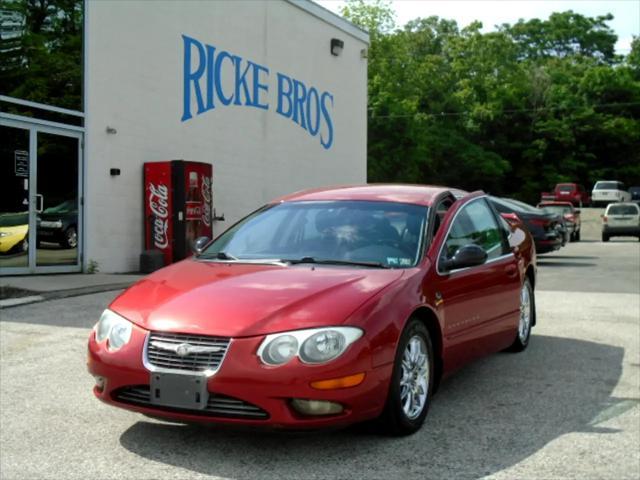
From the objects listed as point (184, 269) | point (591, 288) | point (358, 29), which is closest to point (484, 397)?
point (184, 269)

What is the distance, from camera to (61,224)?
13641 mm

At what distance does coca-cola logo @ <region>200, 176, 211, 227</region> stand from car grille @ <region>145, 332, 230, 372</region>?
11831 millimetres

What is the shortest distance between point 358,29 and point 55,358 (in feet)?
67.0

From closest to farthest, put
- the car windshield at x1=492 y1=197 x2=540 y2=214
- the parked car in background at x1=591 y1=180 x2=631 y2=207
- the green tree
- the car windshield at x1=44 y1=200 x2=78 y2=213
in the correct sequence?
the car windshield at x1=44 y1=200 x2=78 y2=213, the car windshield at x1=492 y1=197 x2=540 y2=214, the parked car in background at x1=591 y1=180 x2=631 y2=207, the green tree

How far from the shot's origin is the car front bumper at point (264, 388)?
4.07m

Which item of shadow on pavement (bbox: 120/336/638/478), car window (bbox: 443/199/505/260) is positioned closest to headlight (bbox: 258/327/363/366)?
shadow on pavement (bbox: 120/336/638/478)

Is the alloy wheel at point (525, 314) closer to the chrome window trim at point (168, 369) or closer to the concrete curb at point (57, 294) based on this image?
the chrome window trim at point (168, 369)

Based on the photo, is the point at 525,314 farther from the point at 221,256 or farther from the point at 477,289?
the point at 221,256

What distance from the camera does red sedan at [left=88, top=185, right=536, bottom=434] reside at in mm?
4133

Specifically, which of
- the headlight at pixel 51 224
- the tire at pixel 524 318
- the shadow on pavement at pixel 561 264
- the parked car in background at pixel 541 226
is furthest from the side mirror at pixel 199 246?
the shadow on pavement at pixel 561 264

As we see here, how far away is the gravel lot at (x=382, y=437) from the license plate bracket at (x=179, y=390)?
0.32m

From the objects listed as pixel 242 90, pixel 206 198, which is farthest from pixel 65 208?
pixel 242 90

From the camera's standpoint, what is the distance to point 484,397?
5.71 meters

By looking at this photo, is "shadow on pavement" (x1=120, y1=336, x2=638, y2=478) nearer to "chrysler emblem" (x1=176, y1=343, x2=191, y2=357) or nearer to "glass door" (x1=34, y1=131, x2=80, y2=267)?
"chrysler emblem" (x1=176, y1=343, x2=191, y2=357)
